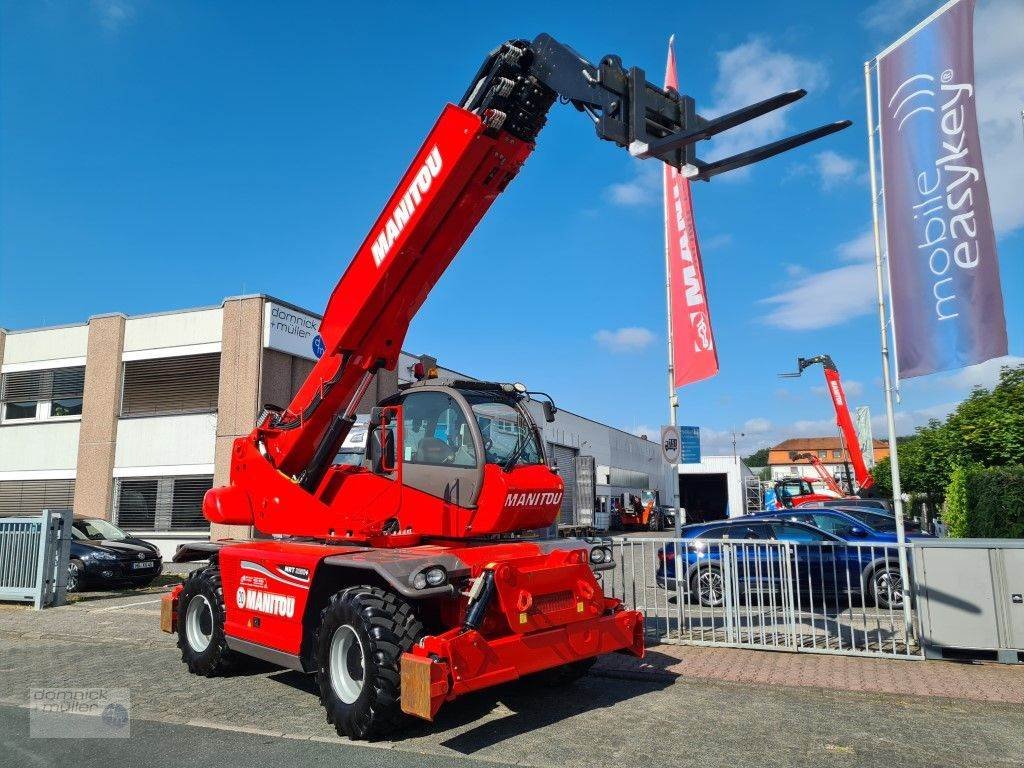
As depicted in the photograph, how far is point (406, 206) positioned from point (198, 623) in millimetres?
4965

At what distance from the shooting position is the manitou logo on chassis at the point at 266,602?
245 inches

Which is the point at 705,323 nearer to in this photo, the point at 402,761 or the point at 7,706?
the point at 402,761

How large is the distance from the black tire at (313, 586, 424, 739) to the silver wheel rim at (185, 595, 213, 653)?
2.46 m

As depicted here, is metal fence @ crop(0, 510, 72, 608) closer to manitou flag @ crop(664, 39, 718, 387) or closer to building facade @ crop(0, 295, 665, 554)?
building facade @ crop(0, 295, 665, 554)

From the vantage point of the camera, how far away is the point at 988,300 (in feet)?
24.5

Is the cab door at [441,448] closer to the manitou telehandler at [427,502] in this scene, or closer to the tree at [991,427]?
the manitou telehandler at [427,502]

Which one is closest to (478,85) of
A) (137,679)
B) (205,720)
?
(205,720)

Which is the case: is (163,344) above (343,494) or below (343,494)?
above

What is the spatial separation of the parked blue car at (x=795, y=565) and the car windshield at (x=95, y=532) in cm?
→ 1178

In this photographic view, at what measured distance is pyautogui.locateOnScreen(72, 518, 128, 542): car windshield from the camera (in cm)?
1513

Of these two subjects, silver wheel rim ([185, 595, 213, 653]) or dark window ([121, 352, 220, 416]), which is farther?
dark window ([121, 352, 220, 416])

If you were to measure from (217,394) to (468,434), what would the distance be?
16.3m

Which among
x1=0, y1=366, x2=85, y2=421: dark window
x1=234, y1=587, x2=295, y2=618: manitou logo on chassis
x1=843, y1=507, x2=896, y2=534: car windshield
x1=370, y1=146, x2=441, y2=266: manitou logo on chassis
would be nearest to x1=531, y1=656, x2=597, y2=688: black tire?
x1=234, y1=587, x2=295, y2=618: manitou logo on chassis

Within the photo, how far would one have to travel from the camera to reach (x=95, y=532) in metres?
15.5
